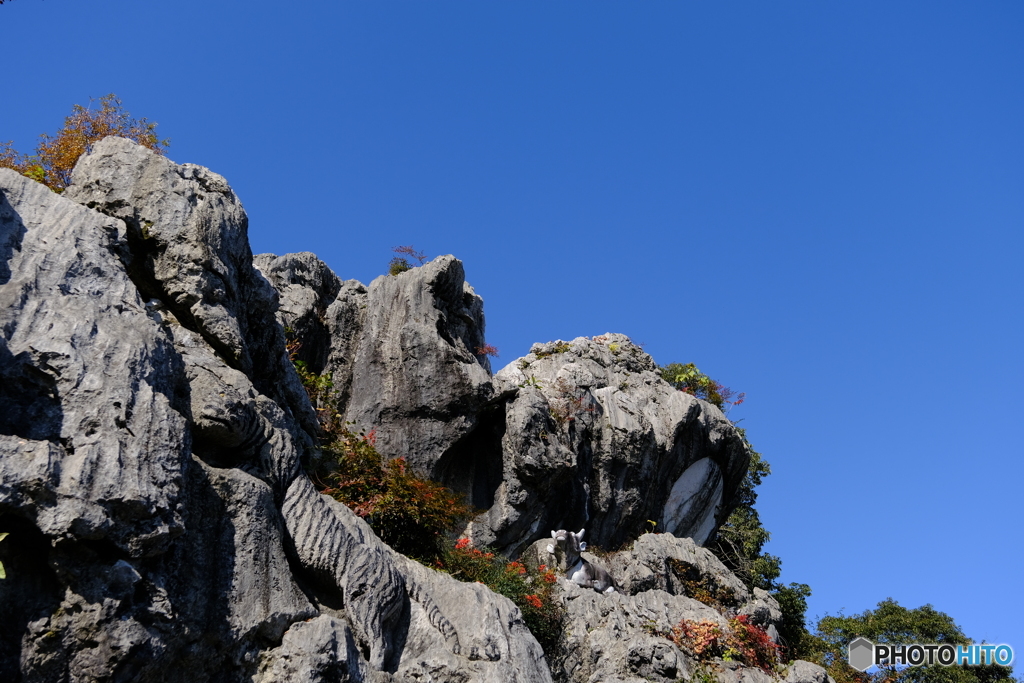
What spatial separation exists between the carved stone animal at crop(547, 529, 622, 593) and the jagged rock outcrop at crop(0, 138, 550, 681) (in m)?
4.76

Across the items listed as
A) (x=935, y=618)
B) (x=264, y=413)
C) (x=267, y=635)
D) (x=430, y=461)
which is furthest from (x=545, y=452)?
(x=935, y=618)

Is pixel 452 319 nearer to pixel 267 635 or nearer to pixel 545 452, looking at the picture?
pixel 545 452

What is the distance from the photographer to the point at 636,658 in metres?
14.2

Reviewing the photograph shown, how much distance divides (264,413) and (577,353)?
11391 millimetres

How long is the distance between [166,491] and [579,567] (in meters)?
9.98

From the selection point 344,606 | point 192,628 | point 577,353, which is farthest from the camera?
point 577,353

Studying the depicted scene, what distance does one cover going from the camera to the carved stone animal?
1686cm

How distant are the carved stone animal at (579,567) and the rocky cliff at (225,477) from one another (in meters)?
0.46

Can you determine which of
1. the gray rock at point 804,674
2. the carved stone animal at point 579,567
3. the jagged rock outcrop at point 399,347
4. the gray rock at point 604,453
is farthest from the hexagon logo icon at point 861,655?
the jagged rock outcrop at point 399,347

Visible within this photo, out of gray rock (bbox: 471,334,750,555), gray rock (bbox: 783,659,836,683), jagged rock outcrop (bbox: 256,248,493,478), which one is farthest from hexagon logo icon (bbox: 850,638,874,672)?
jagged rock outcrop (bbox: 256,248,493,478)

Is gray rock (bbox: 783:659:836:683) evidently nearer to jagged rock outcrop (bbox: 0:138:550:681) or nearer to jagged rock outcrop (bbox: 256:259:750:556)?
jagged rock outcrop (bbox: 256:259:750:556)

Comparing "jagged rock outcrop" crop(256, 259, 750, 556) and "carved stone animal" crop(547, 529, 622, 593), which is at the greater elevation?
"jagged rock outcrop" crop(256, 259, 750, 556)

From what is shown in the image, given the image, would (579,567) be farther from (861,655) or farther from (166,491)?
(166,491)

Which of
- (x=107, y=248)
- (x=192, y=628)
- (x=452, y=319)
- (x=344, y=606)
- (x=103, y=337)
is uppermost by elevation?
(x=452, y=319)
